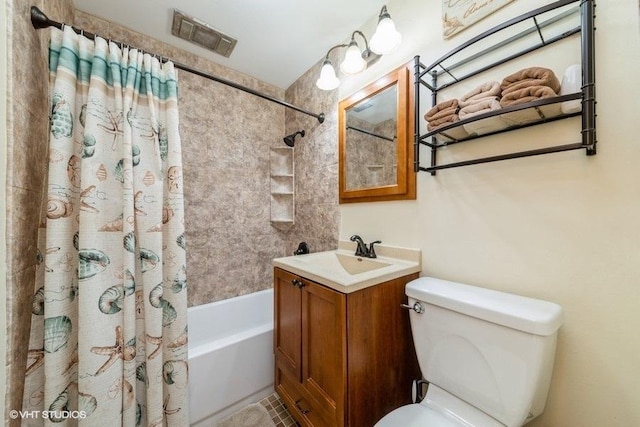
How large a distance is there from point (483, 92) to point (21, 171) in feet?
5.29

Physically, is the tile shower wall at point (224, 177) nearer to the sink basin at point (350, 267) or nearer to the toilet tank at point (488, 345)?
the sink basin at point (350, 267)

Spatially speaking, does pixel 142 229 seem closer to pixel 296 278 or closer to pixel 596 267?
pixel 296 278

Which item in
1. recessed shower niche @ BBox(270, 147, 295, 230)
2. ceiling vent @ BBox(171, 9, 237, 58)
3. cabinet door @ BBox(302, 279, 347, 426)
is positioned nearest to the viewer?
cabinet door @ BBox(302, 279, 347, 426)

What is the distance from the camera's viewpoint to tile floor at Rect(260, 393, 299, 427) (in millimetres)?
1293

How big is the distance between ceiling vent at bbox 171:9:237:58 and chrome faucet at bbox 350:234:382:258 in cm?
165

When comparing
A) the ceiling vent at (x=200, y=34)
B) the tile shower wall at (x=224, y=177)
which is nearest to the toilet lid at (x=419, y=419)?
the tile shower wall at (x=224, y=177)

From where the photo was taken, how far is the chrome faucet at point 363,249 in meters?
1.36

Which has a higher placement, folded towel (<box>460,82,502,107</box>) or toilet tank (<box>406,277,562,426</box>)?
folded towel (<box>460,82,502,107</box>)

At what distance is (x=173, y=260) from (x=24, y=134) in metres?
0.63

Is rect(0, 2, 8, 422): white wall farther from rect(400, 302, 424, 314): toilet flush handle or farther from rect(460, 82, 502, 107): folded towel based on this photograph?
rect(460, 82, 502, 107): folded towel

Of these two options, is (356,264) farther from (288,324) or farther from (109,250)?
(109,250)

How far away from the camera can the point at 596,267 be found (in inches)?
28.8

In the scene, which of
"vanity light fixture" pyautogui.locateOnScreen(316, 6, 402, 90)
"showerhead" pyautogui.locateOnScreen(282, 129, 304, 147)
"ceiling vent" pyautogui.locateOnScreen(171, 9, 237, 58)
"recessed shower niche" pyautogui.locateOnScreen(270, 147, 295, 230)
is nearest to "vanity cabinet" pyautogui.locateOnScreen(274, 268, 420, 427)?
"recessed shower niche" pyautogui.locateOnScreen(270, 147, 295, 230)

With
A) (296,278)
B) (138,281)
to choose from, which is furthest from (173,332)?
(296,278)
